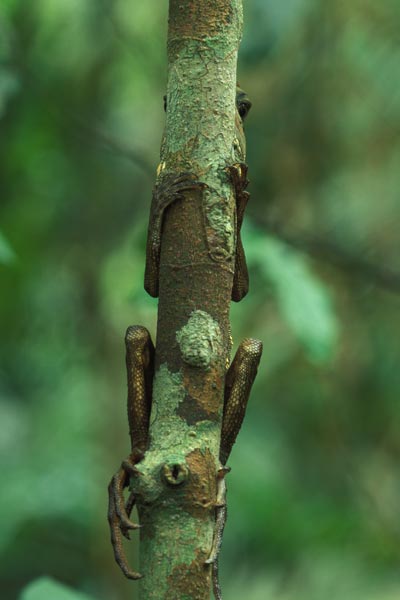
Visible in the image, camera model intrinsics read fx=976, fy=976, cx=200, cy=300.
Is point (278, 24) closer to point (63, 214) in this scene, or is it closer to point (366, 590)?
point (63, 214)

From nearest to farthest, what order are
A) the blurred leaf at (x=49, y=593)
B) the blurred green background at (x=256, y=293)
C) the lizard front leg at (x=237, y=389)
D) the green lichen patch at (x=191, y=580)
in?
the green lichen patch at (x=191, y=580) → the lizard front leg at (x=237, y=389) → the blurred leaf at (x=49, y=593) → the blurred green background at (x=256, y=293)

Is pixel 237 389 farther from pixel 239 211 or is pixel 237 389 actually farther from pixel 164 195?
pixel 164 195

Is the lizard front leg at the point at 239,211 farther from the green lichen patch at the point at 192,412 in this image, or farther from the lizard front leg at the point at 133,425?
the green lichen patch at the point at 192,412

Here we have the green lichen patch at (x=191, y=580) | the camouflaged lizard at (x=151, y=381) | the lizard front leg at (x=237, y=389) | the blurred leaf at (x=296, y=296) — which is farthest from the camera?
the blurred leaf at (x=296, y=296)

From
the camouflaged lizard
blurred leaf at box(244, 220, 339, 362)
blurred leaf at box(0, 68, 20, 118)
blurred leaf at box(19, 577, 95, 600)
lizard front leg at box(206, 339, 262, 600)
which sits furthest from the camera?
blurred leaf at box(0, 68, 20, 118)

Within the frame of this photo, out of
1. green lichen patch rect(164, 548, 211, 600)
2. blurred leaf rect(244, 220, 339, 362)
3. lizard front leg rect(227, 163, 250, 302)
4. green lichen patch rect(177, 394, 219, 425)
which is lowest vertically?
green lichen patch rect(164, 548, 211, 600)

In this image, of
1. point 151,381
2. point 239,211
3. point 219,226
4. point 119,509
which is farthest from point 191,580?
point 239,211

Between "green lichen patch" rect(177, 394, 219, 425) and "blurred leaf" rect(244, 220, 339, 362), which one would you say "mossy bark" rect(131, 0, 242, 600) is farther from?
"blurred leaf" rect(244, 220, 339, 362)

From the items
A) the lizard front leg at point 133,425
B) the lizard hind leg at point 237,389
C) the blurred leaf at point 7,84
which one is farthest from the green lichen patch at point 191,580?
the blurred leaf at point 7,84

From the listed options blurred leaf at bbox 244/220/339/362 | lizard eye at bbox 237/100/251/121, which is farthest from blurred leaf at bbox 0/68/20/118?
lizard eye at bbox 237/100/251/121

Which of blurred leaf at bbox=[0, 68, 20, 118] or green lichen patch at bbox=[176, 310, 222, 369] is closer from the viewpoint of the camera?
green lichen patch at bbox=[176, 310, 222, 369]
